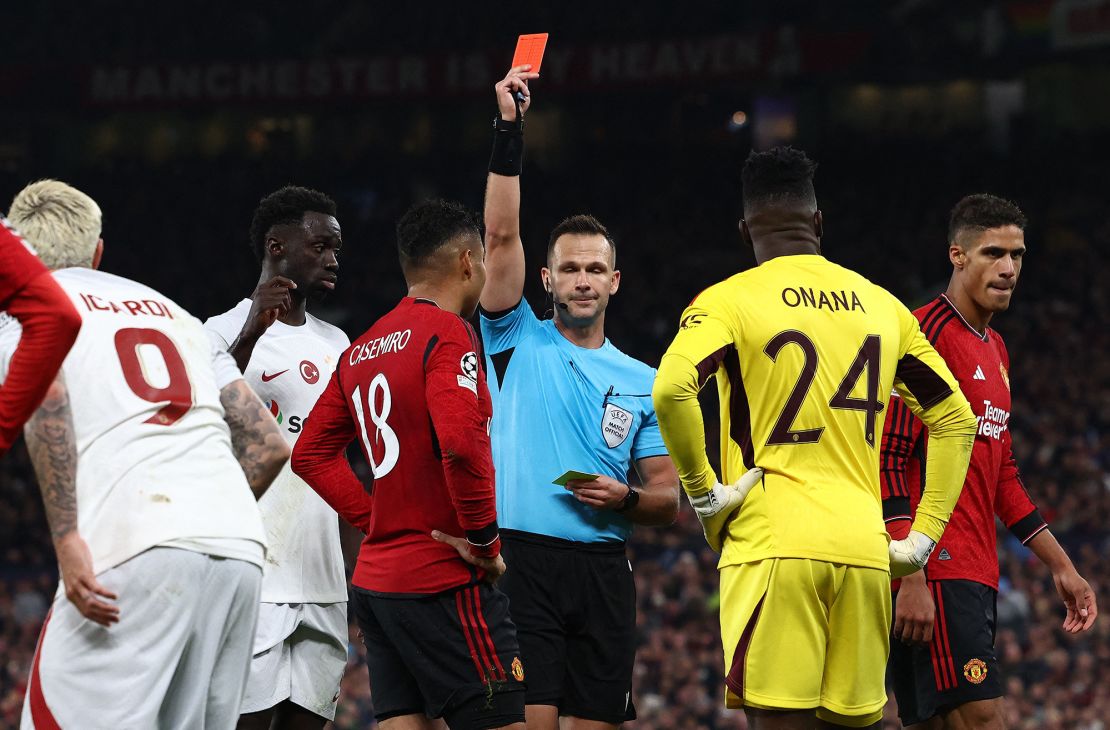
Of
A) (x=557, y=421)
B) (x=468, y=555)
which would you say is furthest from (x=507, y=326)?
(x=468, y=555)

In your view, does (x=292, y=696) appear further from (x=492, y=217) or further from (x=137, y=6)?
(x=137, y=6)

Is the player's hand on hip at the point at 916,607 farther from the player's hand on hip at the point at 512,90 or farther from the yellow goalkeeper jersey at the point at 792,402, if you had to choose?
the player's hand on hip at the point at 512,90

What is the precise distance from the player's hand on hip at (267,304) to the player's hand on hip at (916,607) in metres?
2.63

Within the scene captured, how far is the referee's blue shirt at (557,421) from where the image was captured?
5598 mm

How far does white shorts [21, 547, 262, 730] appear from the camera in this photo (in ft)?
12.5

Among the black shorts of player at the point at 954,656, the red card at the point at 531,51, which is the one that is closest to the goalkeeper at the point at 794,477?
the black shorts of player at the point at 954,656

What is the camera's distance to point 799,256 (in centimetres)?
477

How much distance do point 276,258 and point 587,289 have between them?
1.31m

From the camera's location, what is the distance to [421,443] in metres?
4.68

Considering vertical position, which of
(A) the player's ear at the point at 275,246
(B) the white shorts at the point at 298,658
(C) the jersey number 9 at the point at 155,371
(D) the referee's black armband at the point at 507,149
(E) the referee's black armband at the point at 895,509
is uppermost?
(D) the referee's black armband at the point at 507,149

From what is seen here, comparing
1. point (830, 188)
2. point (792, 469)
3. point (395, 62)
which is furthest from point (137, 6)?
point (792, 469)

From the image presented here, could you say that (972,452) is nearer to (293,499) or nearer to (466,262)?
(466,262)

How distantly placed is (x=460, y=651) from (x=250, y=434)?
98 centimetres

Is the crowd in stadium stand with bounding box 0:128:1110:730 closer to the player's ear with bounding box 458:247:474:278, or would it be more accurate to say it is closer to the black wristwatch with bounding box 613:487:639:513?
the black wristwatch with bounding box 613:487:639:513
